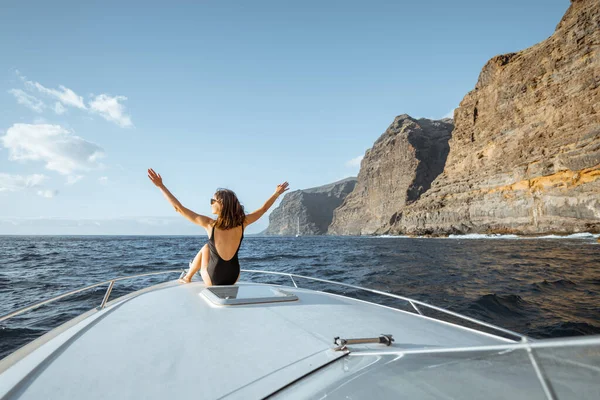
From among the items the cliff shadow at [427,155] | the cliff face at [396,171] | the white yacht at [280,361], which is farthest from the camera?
the cliff face at [396,171]

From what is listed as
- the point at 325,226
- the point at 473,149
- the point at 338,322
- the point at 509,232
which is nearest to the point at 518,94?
the point at 473,149

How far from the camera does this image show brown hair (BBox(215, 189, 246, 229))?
10.2ft

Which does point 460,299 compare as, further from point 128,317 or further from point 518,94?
point 518,94

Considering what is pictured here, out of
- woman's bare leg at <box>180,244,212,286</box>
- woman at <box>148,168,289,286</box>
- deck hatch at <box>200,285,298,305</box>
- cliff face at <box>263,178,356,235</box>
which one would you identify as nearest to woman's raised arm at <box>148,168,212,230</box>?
woman at <box>148,168,289,286</box>

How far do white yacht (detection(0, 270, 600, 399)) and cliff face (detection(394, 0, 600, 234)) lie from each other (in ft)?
118

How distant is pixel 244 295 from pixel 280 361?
1195mm

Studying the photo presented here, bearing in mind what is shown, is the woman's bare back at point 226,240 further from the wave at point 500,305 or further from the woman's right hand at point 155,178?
the wave at point 500,305

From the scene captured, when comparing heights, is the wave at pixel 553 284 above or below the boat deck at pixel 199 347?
below

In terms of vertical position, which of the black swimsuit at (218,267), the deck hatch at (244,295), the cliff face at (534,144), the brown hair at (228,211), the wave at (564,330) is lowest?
the wave at (564,330)

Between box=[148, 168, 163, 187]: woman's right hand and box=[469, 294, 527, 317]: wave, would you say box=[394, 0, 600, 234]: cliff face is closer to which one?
box=[469, 294, 527, 317]: wave

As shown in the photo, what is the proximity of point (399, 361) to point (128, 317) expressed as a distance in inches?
75.0

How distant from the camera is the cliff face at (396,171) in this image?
83.6 metres

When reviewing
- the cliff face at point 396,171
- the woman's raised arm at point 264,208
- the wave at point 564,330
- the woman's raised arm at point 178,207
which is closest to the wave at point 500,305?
the wave at point 564,330

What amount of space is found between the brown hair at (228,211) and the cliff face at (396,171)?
264 feet
